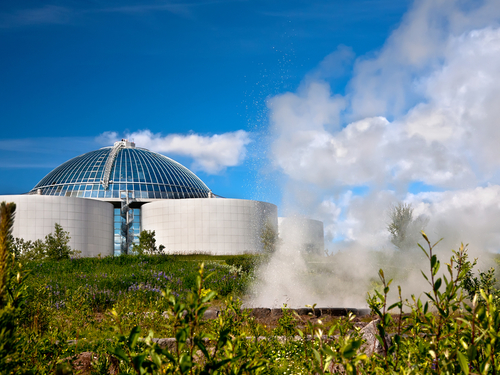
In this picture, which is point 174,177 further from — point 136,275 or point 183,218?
point 136,275

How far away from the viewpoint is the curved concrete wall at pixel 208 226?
134 ft

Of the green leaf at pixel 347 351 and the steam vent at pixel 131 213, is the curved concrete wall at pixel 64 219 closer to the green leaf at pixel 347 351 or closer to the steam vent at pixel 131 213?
the steam vent at pixel 131 213

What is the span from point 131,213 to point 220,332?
4472cm

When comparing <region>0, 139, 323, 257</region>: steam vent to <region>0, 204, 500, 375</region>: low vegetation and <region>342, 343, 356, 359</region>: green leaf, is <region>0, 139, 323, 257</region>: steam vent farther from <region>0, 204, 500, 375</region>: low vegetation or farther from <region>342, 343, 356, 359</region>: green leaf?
<region>342, 343, 356, 359</region>: green leaf

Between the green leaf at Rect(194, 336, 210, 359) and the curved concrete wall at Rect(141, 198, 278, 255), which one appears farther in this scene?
the curved concrete wall at Rect(141, 198, 278, 255)

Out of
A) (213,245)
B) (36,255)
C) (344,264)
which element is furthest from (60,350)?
(213,245)

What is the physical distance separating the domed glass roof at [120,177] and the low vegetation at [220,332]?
29.8 metres

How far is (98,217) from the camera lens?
41094 mm

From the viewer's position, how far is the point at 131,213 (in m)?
44.4

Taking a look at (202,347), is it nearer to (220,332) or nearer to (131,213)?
(220,332)

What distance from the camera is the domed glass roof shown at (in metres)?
44.6

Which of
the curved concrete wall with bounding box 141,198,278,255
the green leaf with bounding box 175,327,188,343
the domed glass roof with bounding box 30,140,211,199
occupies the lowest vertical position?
the green leaf with bounding box 175,327,188,343

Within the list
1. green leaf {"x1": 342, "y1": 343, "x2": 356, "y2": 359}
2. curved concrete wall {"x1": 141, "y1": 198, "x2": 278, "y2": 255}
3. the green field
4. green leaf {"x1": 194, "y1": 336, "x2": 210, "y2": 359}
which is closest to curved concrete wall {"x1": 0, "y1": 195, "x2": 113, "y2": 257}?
curved concrete wall {"x1": 141, "y1": 198, "x2": 278, "y2": 255}

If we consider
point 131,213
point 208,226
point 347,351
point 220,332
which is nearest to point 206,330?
point 220,332
